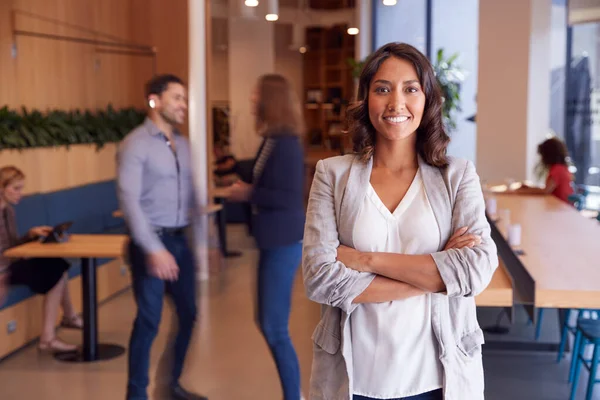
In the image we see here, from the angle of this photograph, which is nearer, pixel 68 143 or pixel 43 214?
pixel 43 214

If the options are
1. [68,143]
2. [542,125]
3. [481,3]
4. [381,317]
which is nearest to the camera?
[381,317]

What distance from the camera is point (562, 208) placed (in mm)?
6438

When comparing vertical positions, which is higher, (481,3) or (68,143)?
(481,3)

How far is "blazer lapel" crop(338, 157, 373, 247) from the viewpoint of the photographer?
1804 mm

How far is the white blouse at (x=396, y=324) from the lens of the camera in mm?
1759

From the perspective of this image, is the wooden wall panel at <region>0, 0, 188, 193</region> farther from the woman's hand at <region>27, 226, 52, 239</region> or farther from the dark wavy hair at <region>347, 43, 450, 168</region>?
the dark wavy hair at <region>347, 43, 450, 168</region>

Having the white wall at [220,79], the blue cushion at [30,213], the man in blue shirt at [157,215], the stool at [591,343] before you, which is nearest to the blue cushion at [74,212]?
the blue cushion at [30,213]

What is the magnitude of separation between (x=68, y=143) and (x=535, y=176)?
231 inches

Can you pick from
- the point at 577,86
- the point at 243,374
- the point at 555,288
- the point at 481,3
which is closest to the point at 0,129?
the point at 243,374

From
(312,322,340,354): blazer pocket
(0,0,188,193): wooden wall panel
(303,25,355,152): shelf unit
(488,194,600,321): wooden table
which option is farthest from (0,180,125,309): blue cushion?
(303,25,355,152): shelf unit

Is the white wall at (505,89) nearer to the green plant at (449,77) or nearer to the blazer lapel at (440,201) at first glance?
the green plant at (449,77)

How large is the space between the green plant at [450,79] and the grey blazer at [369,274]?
8.57 metres

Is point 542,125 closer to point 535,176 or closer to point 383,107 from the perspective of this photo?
point 535,176

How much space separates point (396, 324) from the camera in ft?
5.79
